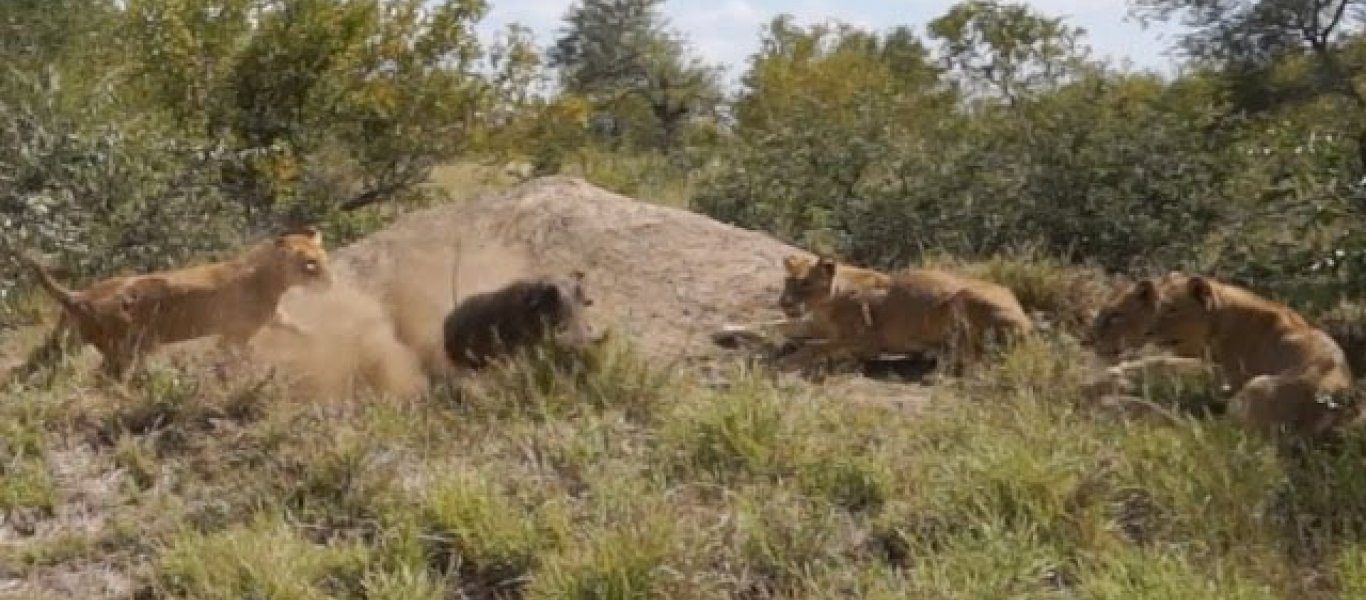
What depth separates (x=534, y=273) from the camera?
942 cm

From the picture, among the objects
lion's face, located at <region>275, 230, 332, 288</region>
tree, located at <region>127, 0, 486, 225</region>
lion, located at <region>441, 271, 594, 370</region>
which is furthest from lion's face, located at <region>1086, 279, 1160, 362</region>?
tree, located at <region>127, 0, 486, 225</region>

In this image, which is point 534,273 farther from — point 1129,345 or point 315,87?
point 315,87

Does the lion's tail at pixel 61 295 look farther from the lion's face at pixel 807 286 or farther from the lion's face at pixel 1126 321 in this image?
the lion's face at pixel 1126 321

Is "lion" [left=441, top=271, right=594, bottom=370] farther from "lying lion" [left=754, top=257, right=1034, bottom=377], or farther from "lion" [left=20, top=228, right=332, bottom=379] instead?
"lying lion" [left=754, top=257, right=1034, bottom=377]

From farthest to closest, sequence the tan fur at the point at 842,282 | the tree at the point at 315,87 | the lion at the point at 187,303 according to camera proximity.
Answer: the tree at the point at 315,87 < the tan fur at the point at 842,282 < the lion at the point at 187,303

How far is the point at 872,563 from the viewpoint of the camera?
518 cm

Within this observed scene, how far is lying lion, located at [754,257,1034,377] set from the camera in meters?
7.74

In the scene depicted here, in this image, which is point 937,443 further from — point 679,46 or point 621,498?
point 679,46

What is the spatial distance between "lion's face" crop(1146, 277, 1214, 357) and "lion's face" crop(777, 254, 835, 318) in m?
1.91

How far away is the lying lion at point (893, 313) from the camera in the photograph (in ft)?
25.4

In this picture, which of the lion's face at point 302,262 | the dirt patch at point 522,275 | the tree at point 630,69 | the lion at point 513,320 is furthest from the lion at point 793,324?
the tree at point 630,69

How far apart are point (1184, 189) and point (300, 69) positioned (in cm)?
956

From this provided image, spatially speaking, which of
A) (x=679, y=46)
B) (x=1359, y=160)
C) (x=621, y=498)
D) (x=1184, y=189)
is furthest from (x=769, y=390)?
(x=679, y=46)

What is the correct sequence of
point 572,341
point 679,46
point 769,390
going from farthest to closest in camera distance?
point 679,46 → point 572,341 → point 769,390
